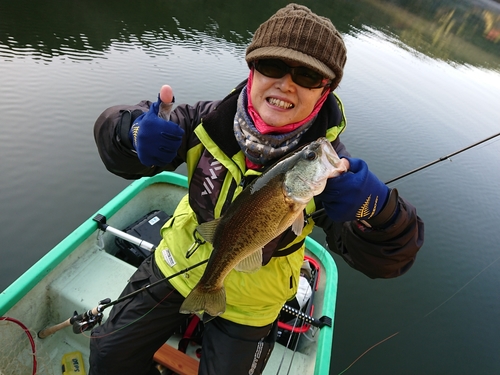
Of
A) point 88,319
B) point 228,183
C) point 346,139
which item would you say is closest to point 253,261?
point 228,183

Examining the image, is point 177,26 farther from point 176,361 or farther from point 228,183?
point 176,361

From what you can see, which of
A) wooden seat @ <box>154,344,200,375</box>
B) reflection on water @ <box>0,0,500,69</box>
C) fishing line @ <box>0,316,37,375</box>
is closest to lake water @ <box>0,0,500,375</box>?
reflection on water @ <box>0,0,500,69</box>

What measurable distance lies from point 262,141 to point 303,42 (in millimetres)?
677

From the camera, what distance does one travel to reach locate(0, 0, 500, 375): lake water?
6.14 m

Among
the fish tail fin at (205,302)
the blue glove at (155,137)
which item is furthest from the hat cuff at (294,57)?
the fish tail fin at (205,302)

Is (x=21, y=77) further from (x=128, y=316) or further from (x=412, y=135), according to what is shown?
(x=412, y=135)

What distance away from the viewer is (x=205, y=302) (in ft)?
6.98

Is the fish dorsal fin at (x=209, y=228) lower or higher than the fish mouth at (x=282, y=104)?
lower

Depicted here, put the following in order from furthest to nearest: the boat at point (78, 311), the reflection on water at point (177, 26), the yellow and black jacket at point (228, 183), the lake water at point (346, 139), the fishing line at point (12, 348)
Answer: the reflection on water at point (177, 26) < the lake water at point (346, 139) < the boat at point (78, 311) < the fishing line at point (12, 348) < the yellow and black jacket at point (228, 183)

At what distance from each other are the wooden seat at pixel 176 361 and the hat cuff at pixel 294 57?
2.64 metres

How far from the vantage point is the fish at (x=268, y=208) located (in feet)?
5.88

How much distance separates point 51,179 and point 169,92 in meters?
6.64

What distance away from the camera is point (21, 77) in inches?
415

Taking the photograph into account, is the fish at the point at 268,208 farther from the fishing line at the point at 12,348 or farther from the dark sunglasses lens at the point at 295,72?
the fishing line at the point at 12,348
